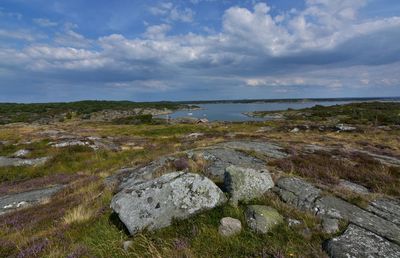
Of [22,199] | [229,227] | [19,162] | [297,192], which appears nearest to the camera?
[229,227]

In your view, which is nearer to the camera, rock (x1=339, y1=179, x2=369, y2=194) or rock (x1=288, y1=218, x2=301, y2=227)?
rock (x1=288, y1=218, x2=301, y2=227)

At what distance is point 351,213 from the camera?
6504mm

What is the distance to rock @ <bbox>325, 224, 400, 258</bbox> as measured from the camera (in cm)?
487

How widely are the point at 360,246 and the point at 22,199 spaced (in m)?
13.9

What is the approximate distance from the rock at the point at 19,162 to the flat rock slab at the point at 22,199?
11.5m

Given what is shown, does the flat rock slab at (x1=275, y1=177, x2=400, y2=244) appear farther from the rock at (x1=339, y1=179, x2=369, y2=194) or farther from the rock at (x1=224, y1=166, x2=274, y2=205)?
the rock at (x1=339, y1=179, x2=369, y2=194)

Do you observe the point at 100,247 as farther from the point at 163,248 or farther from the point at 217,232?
the point at 217,232

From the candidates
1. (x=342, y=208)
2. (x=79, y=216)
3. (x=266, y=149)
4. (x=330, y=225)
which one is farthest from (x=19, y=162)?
(x=330, y=225)

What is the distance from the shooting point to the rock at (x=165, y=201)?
6.29 meters

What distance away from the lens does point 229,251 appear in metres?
5.16

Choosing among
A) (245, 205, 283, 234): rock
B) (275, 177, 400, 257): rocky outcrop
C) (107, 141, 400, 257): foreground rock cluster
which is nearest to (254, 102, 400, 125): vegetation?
(275, 177, 400, 257): rocky outcrop

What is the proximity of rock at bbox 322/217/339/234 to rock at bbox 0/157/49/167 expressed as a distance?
25.4 m

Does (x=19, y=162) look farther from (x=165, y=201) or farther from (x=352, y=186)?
(x=352, y=186)

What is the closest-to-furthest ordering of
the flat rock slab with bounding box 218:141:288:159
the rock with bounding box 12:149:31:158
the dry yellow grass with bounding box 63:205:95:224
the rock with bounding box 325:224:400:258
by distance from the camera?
the rock with bounding box 325:224:400:258, the dry yellow grass with bounding box 63:205:95:224, the flat rock slab with bounding box 218:141:288:159, the rock with bounding box 12:149:31:158
